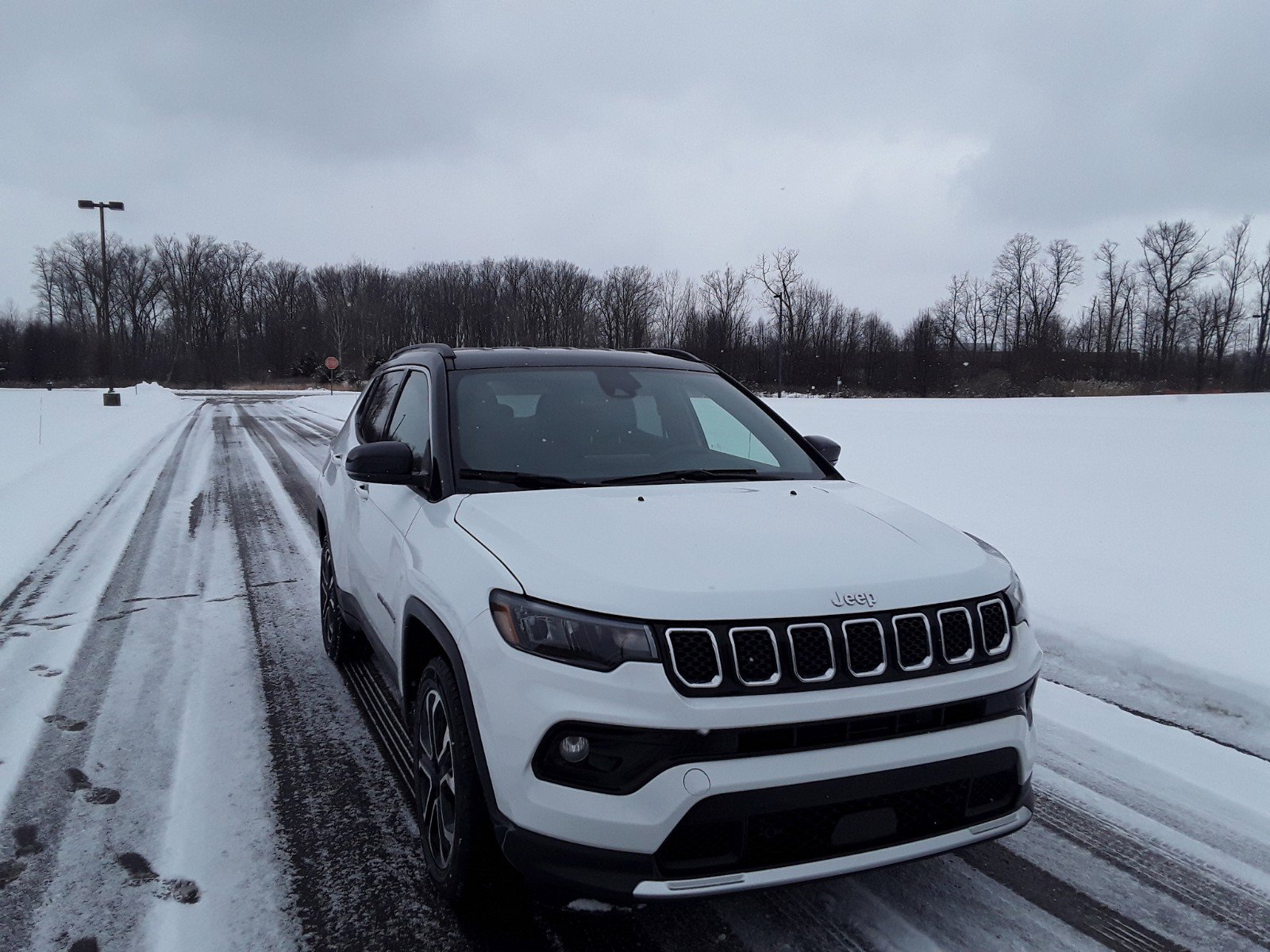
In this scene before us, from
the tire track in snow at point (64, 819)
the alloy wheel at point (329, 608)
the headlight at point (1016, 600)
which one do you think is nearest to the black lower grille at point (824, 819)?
the headlight at point (1016, 600)

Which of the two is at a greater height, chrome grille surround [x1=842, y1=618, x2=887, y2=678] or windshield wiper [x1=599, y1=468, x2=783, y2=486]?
windshield wiper [x1=599, y1=468, x2=783, y2=486]

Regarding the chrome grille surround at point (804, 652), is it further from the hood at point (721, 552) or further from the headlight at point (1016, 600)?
the headlight at point (1016, 600)

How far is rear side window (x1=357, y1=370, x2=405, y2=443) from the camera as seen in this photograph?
14.1 ft

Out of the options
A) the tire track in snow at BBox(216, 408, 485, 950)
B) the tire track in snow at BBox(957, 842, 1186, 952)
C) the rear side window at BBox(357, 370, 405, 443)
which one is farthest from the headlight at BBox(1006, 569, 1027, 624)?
the rear side window at BBox(357, 370, 405, 443)

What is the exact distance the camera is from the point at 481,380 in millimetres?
3506

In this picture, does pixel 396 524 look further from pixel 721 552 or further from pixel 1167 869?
pixel 1167 869

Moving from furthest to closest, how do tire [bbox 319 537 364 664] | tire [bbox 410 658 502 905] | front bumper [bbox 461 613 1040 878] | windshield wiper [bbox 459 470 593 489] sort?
tire [bbox 319 537 364 664], windshield wiper [bbox 459 470 593 489], tire [bbox 410 658 502 905], front bumper [bbox 461 613 1040 878]

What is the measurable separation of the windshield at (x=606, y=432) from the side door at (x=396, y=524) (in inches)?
8.6

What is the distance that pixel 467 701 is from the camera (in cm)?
227

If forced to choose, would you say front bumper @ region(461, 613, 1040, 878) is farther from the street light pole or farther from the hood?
the street light pole

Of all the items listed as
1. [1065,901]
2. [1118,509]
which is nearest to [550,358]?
[1065,901]

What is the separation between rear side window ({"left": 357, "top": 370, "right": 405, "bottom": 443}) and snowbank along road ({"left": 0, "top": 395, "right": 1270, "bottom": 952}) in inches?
54.2

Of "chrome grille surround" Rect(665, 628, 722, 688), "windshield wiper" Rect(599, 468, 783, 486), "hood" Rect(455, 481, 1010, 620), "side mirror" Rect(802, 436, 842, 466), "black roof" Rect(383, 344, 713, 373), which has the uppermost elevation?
"black roof" Rect(383, 344, 713, 373)

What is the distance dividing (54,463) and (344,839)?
14352mm
